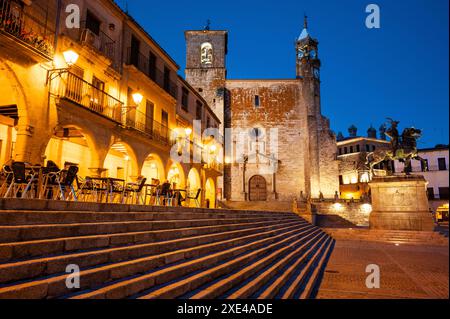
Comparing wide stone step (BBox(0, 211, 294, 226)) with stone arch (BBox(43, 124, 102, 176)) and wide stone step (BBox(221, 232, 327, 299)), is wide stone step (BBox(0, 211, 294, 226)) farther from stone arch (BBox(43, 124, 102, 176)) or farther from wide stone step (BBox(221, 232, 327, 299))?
stone arch (BBox(43, 124, 102, 176))

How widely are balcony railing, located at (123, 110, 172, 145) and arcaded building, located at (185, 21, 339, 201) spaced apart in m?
16.4

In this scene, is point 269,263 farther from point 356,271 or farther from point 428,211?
point 428,211

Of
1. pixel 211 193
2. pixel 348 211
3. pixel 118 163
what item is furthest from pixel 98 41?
pixel 348 211

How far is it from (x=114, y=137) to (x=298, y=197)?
77.4 ft

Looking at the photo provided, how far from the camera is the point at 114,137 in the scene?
1211 centimetres

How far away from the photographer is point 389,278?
6.97 meters

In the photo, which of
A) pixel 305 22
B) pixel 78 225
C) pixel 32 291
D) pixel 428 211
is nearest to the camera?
pixel 32 291

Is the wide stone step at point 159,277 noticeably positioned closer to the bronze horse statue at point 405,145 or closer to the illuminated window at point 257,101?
the bronze horse statue at point 405,145

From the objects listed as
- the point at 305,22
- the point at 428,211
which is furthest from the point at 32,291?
the point at 305,22

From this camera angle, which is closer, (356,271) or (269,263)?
(269,263)

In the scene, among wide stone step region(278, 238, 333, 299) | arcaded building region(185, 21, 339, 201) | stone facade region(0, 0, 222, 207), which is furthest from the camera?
arcaded building region(185, 21, 339, 201)

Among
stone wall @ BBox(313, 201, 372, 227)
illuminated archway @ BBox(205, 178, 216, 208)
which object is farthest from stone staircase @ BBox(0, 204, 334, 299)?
stone wall @ BBox(313, 201, 372, 227)

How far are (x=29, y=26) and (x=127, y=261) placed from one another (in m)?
8.55

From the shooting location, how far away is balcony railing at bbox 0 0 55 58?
790 centimetres
